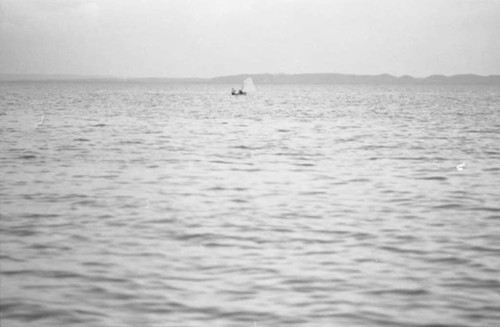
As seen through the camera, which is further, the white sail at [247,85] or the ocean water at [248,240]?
the white sail at [247,85]

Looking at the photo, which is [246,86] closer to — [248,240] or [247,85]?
[247,85]

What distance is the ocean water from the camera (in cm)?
999

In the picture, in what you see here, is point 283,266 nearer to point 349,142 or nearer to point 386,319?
point 386,319

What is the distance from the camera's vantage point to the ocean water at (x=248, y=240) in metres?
9.99

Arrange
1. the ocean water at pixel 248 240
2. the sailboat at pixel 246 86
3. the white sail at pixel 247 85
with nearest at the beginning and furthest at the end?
the ocean water at pixel 248 240 → the sailboat at pixel 246 86 → the white sail at pixel 247 85

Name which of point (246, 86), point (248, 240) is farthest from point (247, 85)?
point (248, 240)

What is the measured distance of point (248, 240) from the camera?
47.0 feet

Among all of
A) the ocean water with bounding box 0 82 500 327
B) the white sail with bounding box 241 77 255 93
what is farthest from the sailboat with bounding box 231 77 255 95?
the ocean water with bounding box 0 82 500 327

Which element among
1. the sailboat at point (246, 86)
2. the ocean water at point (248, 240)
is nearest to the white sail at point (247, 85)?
the sailboat at point (246, 86)

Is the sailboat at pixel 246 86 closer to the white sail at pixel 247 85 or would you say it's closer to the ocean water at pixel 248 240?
the white sail at pixel 247 85

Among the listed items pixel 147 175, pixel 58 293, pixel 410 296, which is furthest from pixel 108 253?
pixel 147 175

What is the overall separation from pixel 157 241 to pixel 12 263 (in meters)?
3.01

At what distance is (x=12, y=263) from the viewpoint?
12.3 metres

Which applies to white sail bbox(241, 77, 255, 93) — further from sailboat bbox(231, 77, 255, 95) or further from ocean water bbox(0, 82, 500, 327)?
ocean water bbox(0, 82, 500, 327)
